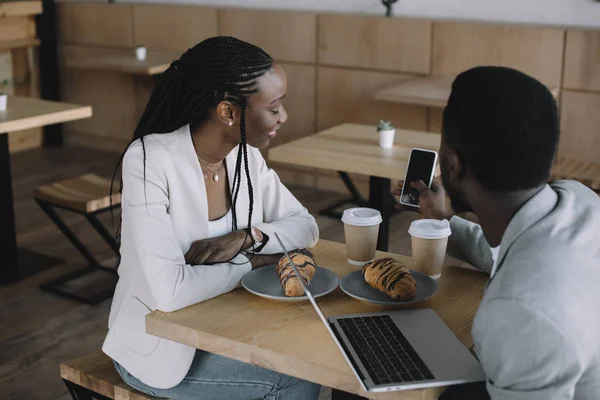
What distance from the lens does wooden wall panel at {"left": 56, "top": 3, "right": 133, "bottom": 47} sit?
20.8 feet

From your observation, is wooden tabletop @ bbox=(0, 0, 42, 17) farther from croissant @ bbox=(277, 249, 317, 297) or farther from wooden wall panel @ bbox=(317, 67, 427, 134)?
croissant @ bbox=(277, 249, 317, 297)

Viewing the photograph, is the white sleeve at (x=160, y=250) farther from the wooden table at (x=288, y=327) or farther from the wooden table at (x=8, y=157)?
the wooden table at (x=8, y=157)

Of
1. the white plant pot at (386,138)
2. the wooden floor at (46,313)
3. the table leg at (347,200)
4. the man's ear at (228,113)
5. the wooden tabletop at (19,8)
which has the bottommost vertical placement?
the wooden floor at (46,313)

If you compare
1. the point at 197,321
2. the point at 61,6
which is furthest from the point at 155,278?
the point at 61,6

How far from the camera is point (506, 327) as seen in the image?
1247 mm

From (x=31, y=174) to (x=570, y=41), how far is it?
376cm

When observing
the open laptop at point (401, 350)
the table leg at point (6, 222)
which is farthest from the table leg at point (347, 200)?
the open laptop at point (401, 350)

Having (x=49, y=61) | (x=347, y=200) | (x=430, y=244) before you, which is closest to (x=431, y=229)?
(x=430, y=244)

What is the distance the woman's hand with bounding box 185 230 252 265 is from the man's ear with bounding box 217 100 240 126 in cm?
27

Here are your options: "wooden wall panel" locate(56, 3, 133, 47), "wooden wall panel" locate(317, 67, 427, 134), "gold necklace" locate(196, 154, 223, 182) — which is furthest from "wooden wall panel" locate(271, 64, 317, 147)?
"gold necklace" locate(196, 154, 223, 182)

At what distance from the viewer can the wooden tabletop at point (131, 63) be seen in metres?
5.37

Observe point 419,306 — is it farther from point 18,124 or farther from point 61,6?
point 61,6

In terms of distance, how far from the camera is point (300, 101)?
5.56 metres

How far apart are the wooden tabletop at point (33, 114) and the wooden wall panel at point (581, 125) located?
102 inches
